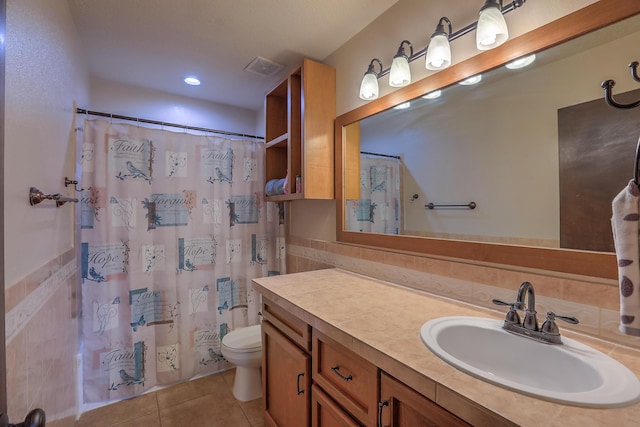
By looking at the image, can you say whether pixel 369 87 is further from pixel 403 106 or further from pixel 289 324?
pixel 289 324

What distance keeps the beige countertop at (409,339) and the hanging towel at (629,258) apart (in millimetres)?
149

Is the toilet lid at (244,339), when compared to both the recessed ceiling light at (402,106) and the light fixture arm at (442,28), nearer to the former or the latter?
the recessed ceiling light at (402,106)

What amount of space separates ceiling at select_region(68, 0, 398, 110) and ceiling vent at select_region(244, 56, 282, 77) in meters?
0.03

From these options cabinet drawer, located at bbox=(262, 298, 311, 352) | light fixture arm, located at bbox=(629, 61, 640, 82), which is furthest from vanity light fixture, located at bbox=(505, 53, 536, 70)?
cabinet drawer, located at bbox=(262, 298, 311, 352)

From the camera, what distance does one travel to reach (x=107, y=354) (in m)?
1.87

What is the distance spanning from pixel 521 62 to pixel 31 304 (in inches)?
77.0

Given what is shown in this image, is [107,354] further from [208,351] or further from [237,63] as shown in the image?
[237,63]

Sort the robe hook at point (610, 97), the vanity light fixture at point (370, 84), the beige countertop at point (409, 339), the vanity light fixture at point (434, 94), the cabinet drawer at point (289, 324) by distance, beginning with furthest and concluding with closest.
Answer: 1. the vanity light fixture at point (370, 84)
2. the vanity light fixture at point (434, 94)
3. the cabinet drawer at point (289, 324)
4. the robe hook at point (610, 97)
5. the beige countertop at point (409, 339)

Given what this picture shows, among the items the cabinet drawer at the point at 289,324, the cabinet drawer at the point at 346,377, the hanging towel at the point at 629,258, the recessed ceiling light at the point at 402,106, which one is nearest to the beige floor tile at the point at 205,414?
the cabinet drawer at the point at 289,324

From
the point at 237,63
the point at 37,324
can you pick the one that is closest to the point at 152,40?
the point at 237,63

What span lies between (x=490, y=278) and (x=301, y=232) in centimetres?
148

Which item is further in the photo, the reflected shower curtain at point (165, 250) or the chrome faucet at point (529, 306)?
the reflected shower curtain at point (165, 250)

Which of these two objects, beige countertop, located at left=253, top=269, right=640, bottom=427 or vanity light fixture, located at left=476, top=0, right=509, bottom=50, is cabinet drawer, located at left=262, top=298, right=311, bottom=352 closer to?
beige countertop, located at left=253, top=269, right=640, bottom=427

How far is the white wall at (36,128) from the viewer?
2.73ft
